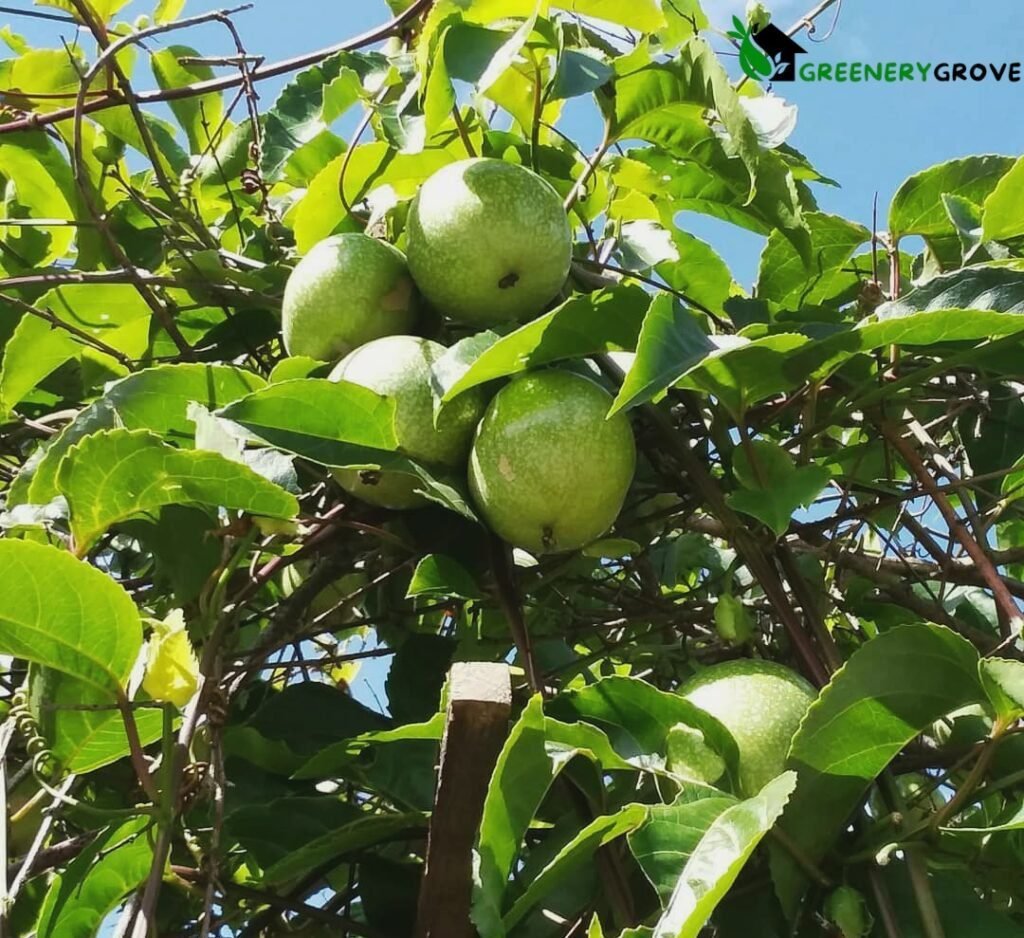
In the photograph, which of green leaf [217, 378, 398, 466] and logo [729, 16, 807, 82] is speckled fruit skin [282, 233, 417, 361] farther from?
logo [729, 16, 807, 82]

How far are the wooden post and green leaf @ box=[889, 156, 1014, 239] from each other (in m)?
0.74

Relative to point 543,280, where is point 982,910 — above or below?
below

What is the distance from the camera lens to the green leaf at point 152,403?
911 mm

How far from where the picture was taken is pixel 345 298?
974 millimetres

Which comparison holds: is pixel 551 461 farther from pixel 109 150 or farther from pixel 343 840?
pixel 109 150

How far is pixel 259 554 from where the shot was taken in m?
0.95

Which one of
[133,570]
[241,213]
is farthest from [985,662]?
[241,213]

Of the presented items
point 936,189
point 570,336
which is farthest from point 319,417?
point 936,189

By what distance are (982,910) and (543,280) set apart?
579 millimetres

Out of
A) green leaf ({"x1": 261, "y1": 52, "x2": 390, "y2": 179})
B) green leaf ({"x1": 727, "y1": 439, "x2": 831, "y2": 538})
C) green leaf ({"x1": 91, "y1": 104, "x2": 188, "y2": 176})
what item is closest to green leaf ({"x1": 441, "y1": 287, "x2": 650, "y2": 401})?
green leaf ({"x1": 727, "y1": 439, "x2": 831, "y2": 538})

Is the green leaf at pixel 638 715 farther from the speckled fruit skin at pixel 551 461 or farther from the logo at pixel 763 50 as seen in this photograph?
the logo at pixel 763 50

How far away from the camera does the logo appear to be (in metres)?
1.40

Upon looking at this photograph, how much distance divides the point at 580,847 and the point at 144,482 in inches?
15.6

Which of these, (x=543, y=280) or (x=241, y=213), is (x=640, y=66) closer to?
(x=543, y=280)
